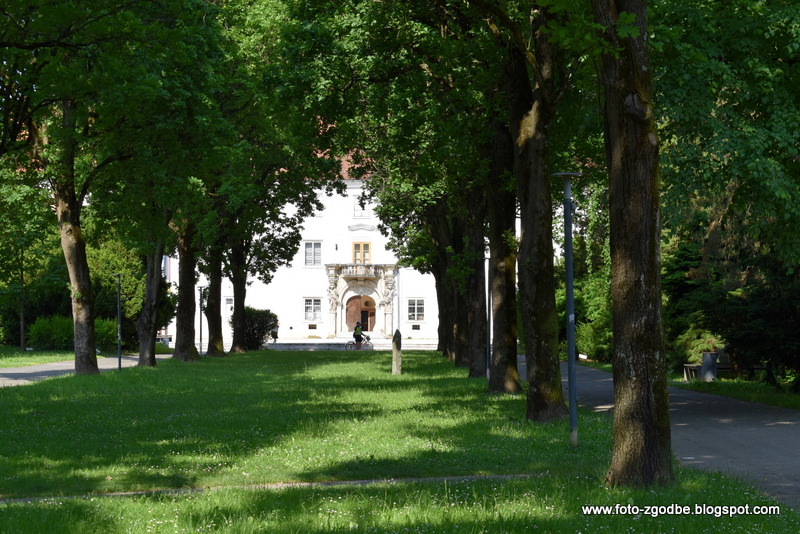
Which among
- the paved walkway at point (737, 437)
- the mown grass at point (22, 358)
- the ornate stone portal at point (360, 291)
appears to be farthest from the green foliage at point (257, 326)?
the paved walkway at point (737, 437)

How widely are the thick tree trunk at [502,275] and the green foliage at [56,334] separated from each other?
3574 cm

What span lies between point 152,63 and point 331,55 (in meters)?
6.85

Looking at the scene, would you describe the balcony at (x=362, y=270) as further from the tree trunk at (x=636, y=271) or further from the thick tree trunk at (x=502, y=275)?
the tree trunk at (x=636, y=271)

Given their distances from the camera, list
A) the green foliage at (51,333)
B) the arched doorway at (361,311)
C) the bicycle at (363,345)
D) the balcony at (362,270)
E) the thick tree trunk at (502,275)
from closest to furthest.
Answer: the thick tree trunk at (502,275)
the green foliage at (51,333)
the bicycle at (363,345)
the balcony at (362,270)
the arched doorway at (361,311)

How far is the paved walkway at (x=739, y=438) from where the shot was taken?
10641 mm

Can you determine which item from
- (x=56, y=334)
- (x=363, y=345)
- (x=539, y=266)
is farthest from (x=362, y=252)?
(x=539, y=266)

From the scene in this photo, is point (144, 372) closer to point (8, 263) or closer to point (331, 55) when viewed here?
point (331, 55)

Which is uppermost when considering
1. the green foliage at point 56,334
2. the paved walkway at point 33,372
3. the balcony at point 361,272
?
the balcony at point 361,272

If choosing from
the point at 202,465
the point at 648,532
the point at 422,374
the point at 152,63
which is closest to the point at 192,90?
the point at 152,63

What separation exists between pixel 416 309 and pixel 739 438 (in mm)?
69254

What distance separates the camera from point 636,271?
29.5 feet

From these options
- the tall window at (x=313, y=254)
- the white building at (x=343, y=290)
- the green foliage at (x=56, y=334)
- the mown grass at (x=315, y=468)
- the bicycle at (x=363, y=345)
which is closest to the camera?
the mown grass at (x=315, y=468)

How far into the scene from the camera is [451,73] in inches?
834

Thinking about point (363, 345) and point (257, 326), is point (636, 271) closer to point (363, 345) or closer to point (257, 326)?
point (257, 326)
